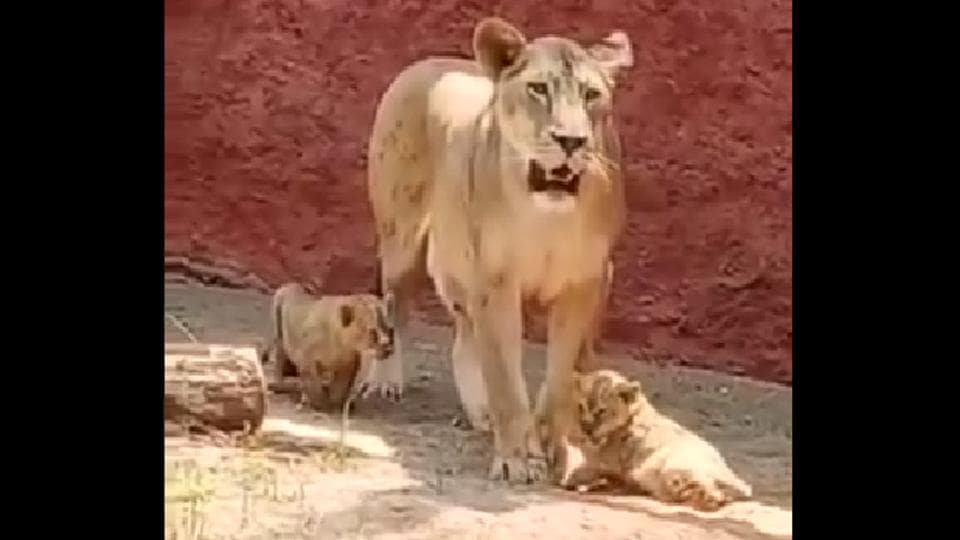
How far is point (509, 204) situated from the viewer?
2.13 meters

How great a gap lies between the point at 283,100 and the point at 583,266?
443mm

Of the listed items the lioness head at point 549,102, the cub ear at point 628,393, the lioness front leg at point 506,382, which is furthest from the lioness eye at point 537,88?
the cub ear at point 628,393

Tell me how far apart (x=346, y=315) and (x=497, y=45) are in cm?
33

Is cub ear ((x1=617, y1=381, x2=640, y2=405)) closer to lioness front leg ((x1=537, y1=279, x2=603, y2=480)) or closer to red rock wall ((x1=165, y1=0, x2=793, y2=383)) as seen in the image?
lioness front leg ((x1=537, y1=279, x2=603, y2=480))

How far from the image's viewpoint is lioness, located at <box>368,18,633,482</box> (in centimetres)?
210

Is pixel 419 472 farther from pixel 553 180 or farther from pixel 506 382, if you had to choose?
pixel 553 180

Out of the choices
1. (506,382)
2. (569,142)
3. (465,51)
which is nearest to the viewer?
(569,142)

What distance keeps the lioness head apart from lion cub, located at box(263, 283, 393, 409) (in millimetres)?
251

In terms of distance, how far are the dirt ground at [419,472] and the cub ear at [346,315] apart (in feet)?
0.29

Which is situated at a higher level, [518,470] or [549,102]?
[549,102]

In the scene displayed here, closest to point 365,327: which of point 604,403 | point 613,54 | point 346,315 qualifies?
point 346,315

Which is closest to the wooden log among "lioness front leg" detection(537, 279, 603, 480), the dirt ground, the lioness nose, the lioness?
the dirt ground
